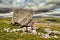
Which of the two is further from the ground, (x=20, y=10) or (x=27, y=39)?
(x=20, y=10)

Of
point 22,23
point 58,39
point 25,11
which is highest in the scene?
point 25,11

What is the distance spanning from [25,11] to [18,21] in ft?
9.71

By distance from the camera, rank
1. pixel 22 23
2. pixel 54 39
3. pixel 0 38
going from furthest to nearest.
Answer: pixel 22 23 < pixel 54 39 < pixel 0 38

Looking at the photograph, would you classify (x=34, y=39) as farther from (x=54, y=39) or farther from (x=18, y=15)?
(x=18, y=15)

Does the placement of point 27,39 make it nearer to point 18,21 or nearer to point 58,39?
point 58,39

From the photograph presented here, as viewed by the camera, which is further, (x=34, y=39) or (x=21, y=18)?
(x=21, y=18)

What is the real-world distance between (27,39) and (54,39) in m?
5.55

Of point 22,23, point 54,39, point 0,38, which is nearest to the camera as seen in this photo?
point 0,38

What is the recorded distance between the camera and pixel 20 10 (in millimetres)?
44719

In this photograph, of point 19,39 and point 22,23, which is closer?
point 19,39

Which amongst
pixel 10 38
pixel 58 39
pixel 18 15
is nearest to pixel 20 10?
pixel 18 15

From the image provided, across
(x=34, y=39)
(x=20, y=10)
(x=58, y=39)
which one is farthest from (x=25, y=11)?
(x=34, y=39)

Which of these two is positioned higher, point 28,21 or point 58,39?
point 28,21

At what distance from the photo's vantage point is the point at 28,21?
43.7m
